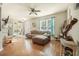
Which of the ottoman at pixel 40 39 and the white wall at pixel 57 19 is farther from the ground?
the white wall at pixel 57 19

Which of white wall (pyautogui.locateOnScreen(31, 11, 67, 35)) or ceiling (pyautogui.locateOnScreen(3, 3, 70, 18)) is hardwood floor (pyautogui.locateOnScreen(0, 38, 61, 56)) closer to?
white wall (pyautogui.locateOnScreen(31, 11, 67, 35))

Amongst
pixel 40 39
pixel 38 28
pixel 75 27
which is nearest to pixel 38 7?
pixel 38 28

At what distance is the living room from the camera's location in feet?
6.93

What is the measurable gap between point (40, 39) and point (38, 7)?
17.8 inches

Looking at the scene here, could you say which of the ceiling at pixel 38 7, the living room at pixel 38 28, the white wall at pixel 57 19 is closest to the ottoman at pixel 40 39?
the living room at pixel 38 28

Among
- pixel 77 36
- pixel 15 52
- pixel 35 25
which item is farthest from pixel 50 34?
pixel 15 52

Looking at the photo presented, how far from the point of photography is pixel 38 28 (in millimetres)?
2145

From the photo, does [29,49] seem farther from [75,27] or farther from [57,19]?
[75,27]

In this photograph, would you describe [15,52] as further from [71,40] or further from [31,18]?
[71,40]

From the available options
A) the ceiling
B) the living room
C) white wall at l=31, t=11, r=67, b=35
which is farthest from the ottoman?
the ceiling

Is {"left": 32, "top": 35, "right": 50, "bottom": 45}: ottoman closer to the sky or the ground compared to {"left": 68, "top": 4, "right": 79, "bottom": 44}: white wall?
closer to the ground

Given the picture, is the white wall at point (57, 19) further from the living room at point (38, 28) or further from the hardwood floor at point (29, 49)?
the hardwood floor at point (29, 49)

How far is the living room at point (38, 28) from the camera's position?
211 centimetres

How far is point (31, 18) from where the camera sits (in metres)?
2.13
